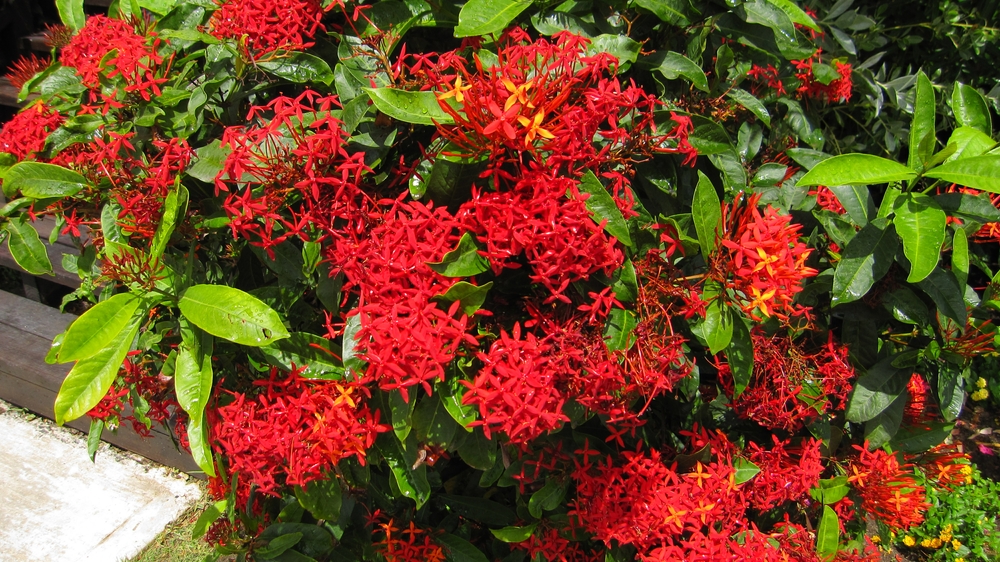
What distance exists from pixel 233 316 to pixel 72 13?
1379 mm

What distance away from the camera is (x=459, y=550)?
1955 mm

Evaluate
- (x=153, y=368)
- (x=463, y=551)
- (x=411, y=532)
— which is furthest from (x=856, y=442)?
(x=153, y=368)

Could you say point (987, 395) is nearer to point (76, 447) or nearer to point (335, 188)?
point (335, 188)

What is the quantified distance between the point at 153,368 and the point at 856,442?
2.02m

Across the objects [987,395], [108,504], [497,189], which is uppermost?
[497,189]

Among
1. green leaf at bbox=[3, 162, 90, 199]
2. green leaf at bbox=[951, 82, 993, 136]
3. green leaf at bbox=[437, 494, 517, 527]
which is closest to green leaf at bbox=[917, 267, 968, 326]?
green leaf at bbox=[951, 82, 993, 136]

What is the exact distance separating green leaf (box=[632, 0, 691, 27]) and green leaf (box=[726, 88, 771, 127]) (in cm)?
23

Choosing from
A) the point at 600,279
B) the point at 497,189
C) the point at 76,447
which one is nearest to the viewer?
the point at 497,189

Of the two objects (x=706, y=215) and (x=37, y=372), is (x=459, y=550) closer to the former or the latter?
(x=706, y=215)

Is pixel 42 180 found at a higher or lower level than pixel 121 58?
lower

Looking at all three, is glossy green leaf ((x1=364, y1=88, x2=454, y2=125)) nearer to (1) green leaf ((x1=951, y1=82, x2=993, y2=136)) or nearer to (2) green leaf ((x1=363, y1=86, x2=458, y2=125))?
(2) green leaf ((x1=363, y1=86, x2=458, y2=125))

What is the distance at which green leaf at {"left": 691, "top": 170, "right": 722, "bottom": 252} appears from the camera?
4.59 ft

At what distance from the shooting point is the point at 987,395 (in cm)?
368

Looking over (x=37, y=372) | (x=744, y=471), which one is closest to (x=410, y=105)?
(x=744, y=471)
